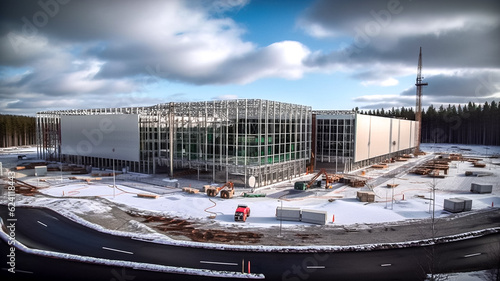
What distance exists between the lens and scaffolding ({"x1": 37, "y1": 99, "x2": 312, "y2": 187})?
137 feet

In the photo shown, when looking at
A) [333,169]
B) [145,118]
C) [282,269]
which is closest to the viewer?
[282,269]

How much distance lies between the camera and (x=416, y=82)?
336ft

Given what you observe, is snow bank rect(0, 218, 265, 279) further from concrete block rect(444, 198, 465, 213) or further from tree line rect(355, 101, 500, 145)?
tree line rect(355, 101, 500, 145)

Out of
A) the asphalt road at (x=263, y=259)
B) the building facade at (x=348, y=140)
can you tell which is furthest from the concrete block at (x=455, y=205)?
the building facade at (x=348, y=140)

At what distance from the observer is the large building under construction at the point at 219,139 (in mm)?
42125

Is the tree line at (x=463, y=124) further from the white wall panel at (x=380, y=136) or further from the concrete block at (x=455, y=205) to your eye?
the concrete block at (x=455, y=205)

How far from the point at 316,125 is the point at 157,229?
42687 millimetres

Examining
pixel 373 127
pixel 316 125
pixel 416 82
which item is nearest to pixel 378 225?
→ pixel 316 125

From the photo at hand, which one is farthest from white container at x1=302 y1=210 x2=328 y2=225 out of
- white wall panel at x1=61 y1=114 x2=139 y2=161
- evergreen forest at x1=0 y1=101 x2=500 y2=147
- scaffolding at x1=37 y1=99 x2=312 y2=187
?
evergreen forest at x1=0 y1=101 x2=500 y2=147

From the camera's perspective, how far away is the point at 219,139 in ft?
145

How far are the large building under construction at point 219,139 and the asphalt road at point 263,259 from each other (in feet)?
A: 62.3

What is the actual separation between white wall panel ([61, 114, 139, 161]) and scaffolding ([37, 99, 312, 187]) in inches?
62.1

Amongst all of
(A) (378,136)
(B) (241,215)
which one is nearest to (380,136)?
(A) (378,136)

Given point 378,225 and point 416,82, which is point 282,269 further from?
point 416,82
